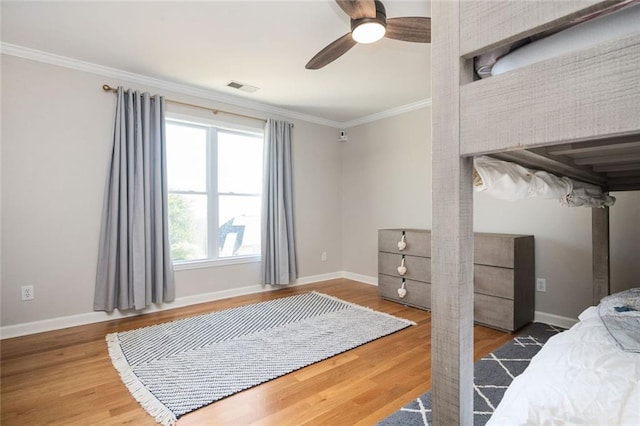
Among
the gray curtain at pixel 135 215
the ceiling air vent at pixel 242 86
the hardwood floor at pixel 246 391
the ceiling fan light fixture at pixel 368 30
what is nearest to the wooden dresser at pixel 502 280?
Result: the hardwood floor at pixel 246 391

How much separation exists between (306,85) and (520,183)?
8.94 ft

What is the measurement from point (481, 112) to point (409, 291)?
2902 mm

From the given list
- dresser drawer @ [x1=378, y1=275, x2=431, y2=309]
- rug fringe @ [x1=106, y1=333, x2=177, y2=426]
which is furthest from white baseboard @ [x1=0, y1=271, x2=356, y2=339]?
dresser drawer @ [x1=378, y1=275, x2=431, y2=309]

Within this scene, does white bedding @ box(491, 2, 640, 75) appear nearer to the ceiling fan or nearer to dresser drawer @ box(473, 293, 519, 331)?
the ceiling fan

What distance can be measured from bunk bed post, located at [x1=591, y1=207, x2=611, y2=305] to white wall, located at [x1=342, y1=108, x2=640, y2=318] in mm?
366

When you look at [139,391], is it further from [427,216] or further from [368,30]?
[427,216]

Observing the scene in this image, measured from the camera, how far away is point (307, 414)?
1.56 meters

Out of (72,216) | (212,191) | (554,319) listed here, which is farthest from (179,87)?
(554,319)

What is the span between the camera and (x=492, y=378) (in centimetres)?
185

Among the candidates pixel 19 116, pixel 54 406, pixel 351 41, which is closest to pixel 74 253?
pixel 19 116

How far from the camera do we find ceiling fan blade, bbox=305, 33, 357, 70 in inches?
77.8

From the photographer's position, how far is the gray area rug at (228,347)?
176cm

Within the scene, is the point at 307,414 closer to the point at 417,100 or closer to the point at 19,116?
the point at 19,116

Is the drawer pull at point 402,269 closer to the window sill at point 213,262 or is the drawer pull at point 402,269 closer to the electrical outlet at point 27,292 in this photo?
the window sill at point 213,262
